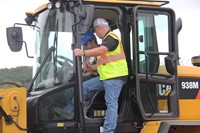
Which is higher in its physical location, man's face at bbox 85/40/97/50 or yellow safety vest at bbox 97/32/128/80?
man's face at bbox 85/40/97/50

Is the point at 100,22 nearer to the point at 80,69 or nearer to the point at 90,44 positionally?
the point at 90,44

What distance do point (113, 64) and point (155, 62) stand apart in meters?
0.60

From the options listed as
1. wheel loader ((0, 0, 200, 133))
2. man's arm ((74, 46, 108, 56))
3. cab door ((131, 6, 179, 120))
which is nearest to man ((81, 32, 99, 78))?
wheel loader ((0, 0, 200, 133))

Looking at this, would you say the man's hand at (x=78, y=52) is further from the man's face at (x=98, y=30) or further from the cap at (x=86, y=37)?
the man's face at (x=98, y=30)

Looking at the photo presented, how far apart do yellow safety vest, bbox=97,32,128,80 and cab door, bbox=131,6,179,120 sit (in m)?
0.17

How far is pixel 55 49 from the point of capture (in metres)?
5.73

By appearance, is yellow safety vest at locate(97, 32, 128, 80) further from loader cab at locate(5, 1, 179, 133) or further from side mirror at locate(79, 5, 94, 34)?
side mirror at locate(79, 5, 94, 34)

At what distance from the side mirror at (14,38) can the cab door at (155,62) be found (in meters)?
1.44

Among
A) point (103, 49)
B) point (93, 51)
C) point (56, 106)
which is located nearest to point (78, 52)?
point (93, 51)

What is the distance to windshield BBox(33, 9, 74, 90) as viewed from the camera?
5637 mm

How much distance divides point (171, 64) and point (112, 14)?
980mm

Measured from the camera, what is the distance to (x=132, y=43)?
19.1 feet

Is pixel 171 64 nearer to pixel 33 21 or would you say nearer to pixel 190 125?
pixel 190 125

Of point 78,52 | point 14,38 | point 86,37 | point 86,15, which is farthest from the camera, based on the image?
point 14,38
